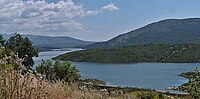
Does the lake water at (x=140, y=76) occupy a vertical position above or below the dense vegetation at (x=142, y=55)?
below

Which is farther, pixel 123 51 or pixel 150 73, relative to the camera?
pixel 123 51

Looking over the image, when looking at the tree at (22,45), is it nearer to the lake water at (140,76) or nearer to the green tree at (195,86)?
the lake water at (140,76)

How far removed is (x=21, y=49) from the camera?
55.2 metres

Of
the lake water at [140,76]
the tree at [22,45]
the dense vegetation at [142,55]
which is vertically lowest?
the lake water at [140,76]

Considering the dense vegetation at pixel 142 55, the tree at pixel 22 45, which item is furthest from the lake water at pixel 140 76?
the dense vegetation at pixel 142 55

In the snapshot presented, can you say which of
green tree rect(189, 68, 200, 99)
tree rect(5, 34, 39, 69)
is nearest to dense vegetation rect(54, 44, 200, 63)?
tree rect(5, 34, 39, 69)

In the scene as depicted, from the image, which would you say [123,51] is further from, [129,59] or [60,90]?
[60,90]

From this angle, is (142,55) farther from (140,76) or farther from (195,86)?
(195,86)

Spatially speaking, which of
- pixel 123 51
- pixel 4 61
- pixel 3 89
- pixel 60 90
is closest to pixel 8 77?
pixel 3 89

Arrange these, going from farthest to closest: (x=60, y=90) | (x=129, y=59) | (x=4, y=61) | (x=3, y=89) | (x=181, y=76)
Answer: (x=129, y=59)
(x=181, y=76)
(x=60, y=90)
(x=4, y=61)
(x=3, y=89)

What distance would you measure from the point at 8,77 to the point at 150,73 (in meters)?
109

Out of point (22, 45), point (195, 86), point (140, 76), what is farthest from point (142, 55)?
point (195, 86)

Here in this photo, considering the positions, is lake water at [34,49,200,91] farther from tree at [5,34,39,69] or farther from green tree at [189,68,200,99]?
green tree at [189,68,200,99]

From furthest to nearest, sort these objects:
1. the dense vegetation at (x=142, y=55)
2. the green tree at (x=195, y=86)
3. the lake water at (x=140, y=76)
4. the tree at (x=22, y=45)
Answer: the dense vegetation at (x=142, y=55)
the lake water at (x=140, y=76)
the tree at (x=22, y=45)
the green tree at (x=195, y=86)
